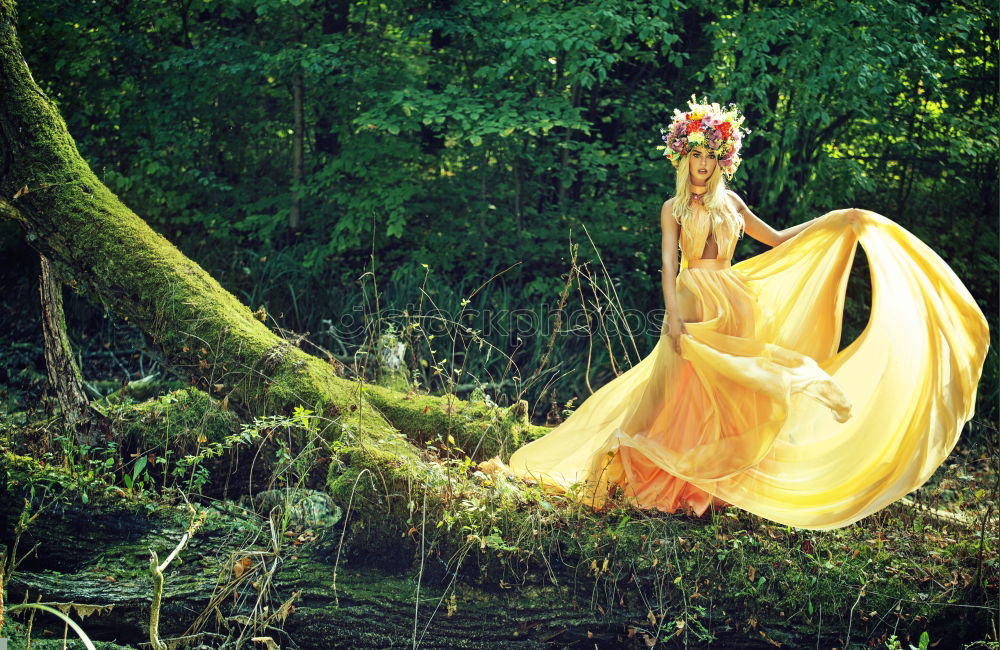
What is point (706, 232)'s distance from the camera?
3990 millimetres

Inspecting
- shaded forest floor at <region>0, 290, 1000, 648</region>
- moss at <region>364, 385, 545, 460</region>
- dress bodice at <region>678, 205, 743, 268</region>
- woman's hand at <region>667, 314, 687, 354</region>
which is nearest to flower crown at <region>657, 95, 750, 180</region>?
dress bodice at <region>678, 205, 743, 268</region>

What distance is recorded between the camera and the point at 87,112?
798 centimetres

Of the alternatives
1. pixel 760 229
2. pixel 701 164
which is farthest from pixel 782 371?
pixel 701 164

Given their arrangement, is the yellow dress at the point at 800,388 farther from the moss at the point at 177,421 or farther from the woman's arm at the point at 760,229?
the moss at the point at 177,421

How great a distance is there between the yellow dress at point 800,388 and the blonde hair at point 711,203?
0.03 meters

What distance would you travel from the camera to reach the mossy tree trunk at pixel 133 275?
4.69m

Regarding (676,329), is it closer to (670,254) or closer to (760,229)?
(670,254)

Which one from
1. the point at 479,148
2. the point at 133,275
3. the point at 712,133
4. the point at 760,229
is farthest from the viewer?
the point at 479,148

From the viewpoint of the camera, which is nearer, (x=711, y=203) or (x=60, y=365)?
(x=711, y=203)

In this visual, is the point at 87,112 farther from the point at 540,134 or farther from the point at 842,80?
the point at 842,80

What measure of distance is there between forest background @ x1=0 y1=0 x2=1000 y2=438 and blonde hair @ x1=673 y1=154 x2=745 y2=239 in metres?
2.78

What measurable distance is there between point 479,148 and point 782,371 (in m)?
5.01

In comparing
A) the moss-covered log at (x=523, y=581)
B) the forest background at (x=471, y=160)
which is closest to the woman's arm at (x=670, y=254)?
the moss-covered log at (x=523, y=581)

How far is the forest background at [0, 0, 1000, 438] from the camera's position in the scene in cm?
681
